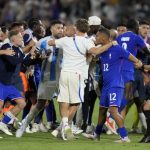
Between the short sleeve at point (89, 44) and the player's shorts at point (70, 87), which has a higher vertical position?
the short sleeve at point (89, 44)

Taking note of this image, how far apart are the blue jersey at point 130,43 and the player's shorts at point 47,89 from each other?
1.31m

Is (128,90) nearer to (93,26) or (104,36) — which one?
(104,36)

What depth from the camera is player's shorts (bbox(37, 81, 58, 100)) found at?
1530 centimetres

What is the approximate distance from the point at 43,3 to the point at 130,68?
18094mm

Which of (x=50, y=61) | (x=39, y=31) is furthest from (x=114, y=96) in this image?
(x=39, y=31)

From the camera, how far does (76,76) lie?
48.3ft

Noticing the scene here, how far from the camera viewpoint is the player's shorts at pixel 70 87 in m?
14.7

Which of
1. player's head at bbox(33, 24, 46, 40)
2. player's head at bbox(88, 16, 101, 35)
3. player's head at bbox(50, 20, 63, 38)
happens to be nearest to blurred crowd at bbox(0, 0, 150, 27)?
player's head at bbox(33, 24, 46, 40)

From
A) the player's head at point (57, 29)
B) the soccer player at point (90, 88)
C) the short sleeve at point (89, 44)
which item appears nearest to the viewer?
the short sleeve at point (89, 44)

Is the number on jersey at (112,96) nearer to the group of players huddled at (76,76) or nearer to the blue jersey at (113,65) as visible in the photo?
the group of players huddled at (76,76)

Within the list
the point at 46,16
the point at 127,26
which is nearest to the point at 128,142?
the point at 127,26

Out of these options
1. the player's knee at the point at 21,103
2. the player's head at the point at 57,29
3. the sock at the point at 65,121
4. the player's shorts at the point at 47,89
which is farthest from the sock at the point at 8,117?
the player's head at the point at 57,29

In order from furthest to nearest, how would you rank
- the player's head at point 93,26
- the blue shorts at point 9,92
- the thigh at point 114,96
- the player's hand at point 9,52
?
the player's head at point 93,26
the blue shorts at point 9,92
the player's hand at point 9,52
the thigh at point 114,96

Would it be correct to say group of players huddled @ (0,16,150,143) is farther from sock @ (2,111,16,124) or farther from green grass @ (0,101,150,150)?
green grass @ (0,101,150,150)
